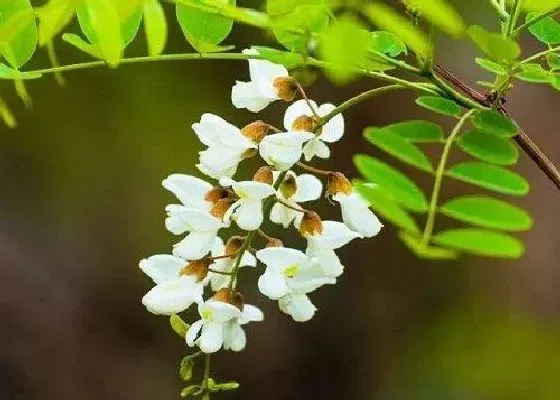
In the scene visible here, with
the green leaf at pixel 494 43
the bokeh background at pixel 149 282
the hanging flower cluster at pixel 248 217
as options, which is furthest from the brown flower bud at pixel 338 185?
the bokeh background at pixel 149 282

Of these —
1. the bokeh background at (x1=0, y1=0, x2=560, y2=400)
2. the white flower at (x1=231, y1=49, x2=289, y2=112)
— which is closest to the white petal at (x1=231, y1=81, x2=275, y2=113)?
the white flower at (x1=231, y1=49, x2=289, y2=112)

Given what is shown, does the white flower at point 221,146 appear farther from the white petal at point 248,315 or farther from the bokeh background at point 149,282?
the bokeh background at point 149,282

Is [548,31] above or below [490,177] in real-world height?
above

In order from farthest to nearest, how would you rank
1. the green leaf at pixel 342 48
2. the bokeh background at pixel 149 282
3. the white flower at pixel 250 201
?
the bokeh background at pixel 149 282, the white flower at pixel 250 201, the green leaf at pixel 342 48

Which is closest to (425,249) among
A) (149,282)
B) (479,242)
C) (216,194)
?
(479,242)

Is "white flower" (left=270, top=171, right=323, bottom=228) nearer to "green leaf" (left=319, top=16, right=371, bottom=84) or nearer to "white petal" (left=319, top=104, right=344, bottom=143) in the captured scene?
"white petal" (left=319, top=104, right=344, bottom=143)

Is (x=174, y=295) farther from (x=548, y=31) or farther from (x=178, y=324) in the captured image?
(x=548, y=31)

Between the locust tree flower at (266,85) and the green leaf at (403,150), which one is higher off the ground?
the locust tree flower at (266,85)
